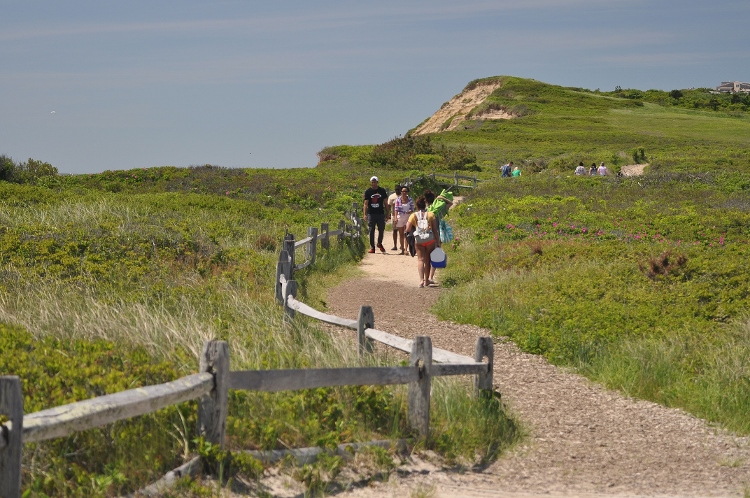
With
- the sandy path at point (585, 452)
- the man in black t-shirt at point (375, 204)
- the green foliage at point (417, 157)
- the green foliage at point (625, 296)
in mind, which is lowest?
the sandy path at point (585, 452)

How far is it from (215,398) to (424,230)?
10.2m

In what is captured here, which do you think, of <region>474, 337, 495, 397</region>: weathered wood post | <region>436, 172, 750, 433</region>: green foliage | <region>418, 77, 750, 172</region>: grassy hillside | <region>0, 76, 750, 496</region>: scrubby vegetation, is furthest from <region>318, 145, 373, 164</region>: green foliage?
<region>474, 337, 495, 397</region>: weathered wood post

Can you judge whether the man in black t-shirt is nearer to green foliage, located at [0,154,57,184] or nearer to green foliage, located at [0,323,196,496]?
green foliage, located at [0,323,196,496]

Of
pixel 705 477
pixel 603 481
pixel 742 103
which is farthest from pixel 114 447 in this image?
pixel 742 103

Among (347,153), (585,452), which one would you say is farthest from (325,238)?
(347,153)

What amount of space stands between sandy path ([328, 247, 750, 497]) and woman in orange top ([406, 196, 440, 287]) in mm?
4321

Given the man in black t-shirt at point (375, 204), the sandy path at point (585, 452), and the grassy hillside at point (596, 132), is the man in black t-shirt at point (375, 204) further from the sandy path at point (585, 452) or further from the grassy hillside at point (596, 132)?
the grassy hillside at point (596, 132)

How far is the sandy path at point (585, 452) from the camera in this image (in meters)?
6.25

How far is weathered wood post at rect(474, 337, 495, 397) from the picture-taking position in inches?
290

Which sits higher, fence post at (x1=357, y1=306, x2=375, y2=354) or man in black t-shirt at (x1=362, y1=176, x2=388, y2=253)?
man in black t-shirt at (x1=362, y1=176, x2=388, y2=253)

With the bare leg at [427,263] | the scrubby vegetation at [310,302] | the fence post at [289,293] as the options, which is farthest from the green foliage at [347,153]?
the fence post at [289,293]

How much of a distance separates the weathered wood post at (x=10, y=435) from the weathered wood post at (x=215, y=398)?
1.34m

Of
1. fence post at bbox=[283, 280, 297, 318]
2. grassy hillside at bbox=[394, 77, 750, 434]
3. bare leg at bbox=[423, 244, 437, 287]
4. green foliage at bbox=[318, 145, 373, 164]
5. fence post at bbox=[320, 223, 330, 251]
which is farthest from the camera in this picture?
green foliage at bbox=[318, 145, 373, 164]

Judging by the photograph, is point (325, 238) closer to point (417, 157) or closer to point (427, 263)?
point (427, 263)
